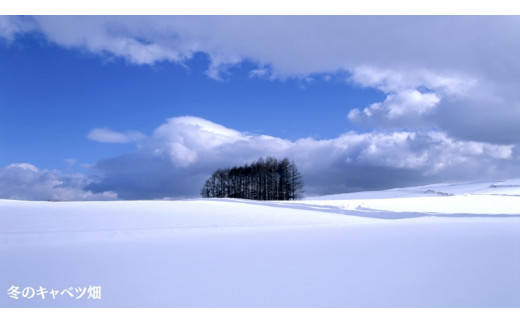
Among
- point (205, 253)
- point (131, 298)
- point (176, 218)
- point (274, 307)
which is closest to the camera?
Result: point (274, 307)

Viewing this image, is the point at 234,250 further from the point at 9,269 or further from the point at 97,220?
the point at 97,220

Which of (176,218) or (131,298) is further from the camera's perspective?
(176,218)

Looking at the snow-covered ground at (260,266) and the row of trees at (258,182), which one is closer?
the snow-covered ground at (260,266)

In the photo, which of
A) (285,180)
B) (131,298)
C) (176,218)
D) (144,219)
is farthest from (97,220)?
(285,180)

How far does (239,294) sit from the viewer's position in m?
3.58

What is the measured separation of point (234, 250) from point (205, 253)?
459 millimetres

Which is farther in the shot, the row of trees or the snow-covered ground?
the row of trees

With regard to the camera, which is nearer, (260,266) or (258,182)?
(260,266)

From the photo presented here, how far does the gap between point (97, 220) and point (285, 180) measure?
84.2ft

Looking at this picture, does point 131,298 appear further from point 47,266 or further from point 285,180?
point 285,180

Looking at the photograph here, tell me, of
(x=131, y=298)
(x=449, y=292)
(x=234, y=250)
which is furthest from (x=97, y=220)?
(x=449, y=292)

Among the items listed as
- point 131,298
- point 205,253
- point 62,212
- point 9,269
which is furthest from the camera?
point 62,212

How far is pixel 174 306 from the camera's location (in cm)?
336

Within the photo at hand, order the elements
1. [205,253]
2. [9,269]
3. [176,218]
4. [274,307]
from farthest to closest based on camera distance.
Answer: [176,218] → [205,253] → [9,269] → [274,307]
